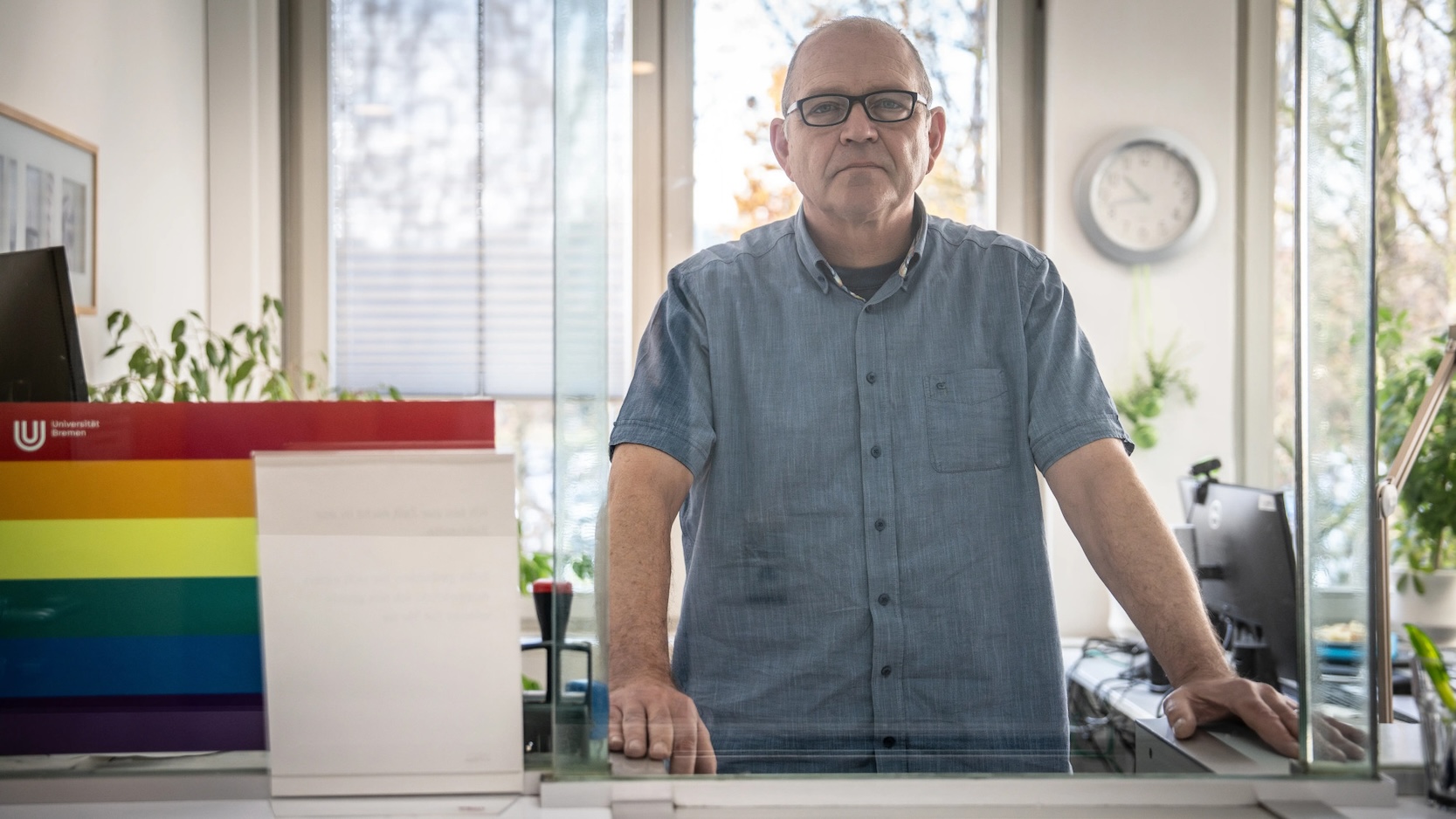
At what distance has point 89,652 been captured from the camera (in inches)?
31.8

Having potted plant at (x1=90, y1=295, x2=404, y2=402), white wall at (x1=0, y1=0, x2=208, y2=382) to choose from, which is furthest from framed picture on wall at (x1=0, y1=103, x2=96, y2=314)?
potted plant at (x1=90, y1=295, x2=404, y2=402)

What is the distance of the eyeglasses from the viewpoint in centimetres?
97

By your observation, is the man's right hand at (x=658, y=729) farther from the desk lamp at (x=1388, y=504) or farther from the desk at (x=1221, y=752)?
the desk lamp at (x=1388, y=504)

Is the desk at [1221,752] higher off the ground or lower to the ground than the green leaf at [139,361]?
lower

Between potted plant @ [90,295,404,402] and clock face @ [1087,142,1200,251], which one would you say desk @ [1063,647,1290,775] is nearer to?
clock face @ [1087,142,1200,251]

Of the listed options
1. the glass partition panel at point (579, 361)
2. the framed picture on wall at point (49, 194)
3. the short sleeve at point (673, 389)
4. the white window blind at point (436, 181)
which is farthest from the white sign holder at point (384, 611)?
the white window blind at point (436, 181)

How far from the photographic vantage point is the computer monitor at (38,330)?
38.1 inches

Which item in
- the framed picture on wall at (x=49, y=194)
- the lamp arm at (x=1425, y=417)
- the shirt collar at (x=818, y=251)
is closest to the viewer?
the shirt collar at (x=818, y=251)

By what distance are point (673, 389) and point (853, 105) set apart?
1.02ft

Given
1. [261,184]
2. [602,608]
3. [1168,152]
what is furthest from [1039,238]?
[261,184]

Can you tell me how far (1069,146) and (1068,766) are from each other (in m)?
0.82

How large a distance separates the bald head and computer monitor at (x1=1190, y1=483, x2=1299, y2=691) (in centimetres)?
85

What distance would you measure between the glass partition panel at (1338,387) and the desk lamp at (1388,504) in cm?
2

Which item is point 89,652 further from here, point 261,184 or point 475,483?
point 261,184
